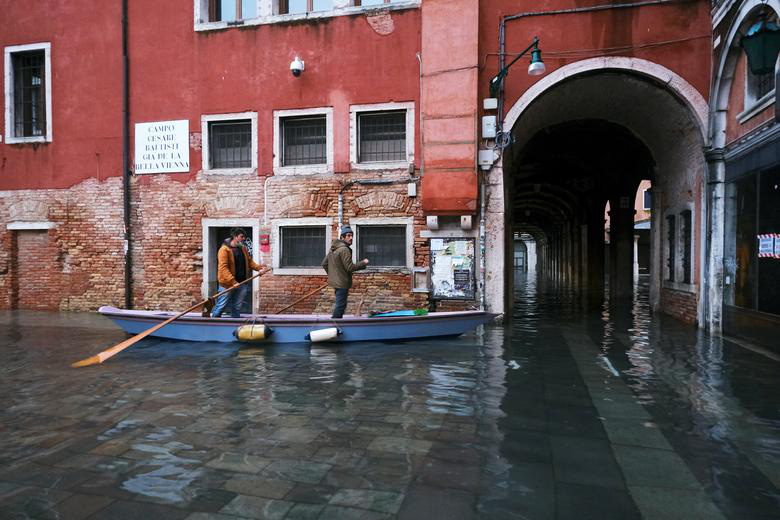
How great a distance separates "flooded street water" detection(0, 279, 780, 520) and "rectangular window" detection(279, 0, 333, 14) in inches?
322

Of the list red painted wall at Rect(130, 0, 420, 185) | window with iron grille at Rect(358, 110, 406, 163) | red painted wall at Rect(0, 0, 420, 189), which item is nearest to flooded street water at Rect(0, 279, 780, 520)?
window with iron grille at Rect(358, 110, 406, 163)

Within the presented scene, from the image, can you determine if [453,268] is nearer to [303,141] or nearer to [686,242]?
[303,141]

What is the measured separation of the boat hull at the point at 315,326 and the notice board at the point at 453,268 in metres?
2.06

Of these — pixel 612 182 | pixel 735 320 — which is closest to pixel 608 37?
pixel 735 320

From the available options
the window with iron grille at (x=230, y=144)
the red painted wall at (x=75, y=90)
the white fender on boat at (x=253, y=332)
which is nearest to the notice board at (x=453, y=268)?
the white fender on boat at (x=253, y=332)

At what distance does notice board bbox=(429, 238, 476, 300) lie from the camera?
10.7 metres

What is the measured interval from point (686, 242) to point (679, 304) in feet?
4.50

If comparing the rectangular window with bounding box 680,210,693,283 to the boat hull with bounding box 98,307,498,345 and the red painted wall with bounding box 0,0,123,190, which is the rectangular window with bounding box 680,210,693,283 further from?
the red painted wall with bounding box 0,0,123,190

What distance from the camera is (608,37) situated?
10039 millimetres

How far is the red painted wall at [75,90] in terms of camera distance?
498 inches

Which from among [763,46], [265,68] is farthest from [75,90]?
[763,46]

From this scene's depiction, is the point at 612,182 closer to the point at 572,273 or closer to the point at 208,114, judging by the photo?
the point at 572,273

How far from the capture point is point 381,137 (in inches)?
455

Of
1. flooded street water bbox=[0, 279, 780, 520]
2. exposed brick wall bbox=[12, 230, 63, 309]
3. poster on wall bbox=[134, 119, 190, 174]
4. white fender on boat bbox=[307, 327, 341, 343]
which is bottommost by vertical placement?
flooded street water bbox=[0, 279, 780, 520]
